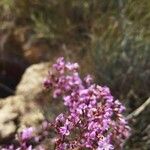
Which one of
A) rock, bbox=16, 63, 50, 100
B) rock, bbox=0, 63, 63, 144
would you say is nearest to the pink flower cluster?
rock, bbox=0, 63, 63, 144

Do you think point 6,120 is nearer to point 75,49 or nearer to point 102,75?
point 102,75

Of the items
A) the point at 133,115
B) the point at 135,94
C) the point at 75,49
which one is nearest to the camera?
the point at 133,115

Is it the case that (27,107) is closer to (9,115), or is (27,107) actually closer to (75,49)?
(9,115)

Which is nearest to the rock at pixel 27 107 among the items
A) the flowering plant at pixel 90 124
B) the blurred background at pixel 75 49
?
the blurred background at pixel 75 49

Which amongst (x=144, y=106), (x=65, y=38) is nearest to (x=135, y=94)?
(x=144, y=106)

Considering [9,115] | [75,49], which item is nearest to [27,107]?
[9,115]

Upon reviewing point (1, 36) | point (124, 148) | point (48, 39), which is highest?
point (1, 36)

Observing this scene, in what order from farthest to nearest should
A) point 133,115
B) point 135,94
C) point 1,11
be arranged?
point 1,11 < point 135,94 < point 133,115

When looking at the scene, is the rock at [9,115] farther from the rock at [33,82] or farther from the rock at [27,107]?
the rock at [33,82]
